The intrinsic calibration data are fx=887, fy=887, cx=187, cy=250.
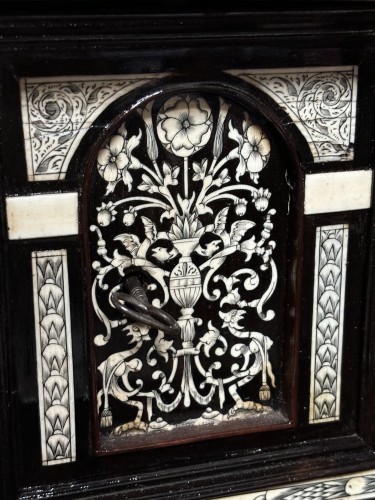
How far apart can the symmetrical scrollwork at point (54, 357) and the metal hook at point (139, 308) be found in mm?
70

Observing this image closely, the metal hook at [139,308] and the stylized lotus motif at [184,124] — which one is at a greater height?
the stylized lotus motif at [184,124]

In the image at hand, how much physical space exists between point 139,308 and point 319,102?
345 millimetres

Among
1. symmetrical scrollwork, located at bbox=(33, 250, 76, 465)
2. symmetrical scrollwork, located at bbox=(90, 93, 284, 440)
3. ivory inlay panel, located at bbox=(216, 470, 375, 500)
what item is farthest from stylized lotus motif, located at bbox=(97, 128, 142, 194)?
ivory inlay panel, located at bbox=(216, 470, 375, 500)

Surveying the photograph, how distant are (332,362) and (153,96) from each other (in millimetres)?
456

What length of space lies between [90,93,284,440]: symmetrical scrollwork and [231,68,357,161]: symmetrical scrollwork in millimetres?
50

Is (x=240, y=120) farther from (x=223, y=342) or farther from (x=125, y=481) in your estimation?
(x=125, y=481)

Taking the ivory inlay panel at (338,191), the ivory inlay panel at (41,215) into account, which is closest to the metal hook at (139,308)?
the ivory inlay panel at (41,215)

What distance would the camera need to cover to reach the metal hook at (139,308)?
1117mm

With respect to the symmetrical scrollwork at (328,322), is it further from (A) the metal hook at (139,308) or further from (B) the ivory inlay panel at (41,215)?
(B) the ivory inlay panel at (41,215)

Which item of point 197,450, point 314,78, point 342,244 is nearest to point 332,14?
point 314,78

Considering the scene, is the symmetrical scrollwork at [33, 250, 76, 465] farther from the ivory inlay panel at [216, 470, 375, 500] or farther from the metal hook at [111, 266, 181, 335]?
the ivory inlay panel at [216, 470, 375, 500]

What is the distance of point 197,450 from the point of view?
1.21 m

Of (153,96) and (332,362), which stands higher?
(153,96)

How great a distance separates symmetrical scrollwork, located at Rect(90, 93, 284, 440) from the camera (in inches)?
43.4
